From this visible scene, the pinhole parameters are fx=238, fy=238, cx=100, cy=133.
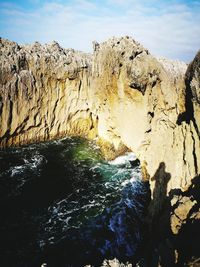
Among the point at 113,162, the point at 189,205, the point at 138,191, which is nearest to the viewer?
the point at 189,205

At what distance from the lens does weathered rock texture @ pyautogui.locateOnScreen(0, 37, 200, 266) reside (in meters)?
Result: 13.5

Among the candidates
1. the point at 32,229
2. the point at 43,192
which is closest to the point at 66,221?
the point at 32,229

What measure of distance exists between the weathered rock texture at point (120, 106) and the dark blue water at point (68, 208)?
2.14 meters

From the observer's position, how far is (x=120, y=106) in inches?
926

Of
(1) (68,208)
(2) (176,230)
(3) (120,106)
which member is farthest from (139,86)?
(2) (176,230)

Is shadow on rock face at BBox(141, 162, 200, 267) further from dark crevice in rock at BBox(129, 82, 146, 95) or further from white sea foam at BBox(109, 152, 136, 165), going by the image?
white sea foam at BBox(109, 152, 136, 165)

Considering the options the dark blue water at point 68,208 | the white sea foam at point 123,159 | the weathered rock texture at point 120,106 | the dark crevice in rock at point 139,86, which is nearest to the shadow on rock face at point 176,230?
the weathered rock texture at point 120,106

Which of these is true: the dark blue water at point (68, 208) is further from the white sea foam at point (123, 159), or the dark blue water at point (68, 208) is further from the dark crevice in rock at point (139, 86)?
the dark crevice in rock at point (139, 86)

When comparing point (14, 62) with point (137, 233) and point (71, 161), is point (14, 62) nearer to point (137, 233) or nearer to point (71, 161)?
point (71, 161)

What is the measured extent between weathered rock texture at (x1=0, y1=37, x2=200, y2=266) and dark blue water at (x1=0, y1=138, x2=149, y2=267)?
2.14m

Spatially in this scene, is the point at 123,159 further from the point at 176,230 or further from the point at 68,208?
the point at 176,230

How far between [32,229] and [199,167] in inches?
438

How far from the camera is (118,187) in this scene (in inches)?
795

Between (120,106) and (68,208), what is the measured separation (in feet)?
36.1
